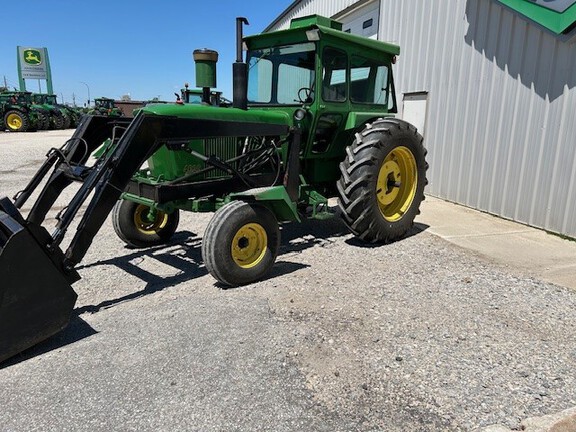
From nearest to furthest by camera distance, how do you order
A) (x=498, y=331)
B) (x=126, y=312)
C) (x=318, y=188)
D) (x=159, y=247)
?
(x=498, y=331) → (x=126, y=312) → (x=159, y=247) → (x=318, y=188)

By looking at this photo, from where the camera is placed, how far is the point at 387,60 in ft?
19.4

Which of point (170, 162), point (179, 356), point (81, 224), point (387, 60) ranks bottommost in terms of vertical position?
point (179, 356)

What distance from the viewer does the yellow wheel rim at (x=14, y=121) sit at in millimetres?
26656

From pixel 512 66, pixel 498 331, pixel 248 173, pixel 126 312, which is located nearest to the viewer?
pixel 498 331

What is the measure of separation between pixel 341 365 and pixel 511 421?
38.3 inches

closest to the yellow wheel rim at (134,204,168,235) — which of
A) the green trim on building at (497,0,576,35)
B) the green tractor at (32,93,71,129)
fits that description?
the green trim on building at (497,0,576,35)

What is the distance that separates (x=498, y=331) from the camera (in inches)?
131

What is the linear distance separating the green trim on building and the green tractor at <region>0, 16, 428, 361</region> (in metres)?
1.93

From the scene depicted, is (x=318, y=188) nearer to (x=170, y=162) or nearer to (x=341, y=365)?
(x=170, y=162)

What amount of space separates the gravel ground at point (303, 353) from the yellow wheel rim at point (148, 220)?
1.89ft

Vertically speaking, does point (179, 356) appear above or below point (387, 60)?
below

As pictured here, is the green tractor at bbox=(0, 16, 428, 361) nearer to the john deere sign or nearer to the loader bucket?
the loader bucket

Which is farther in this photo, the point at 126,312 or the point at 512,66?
the point at 512,66

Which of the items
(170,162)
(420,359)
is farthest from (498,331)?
(170,162)
